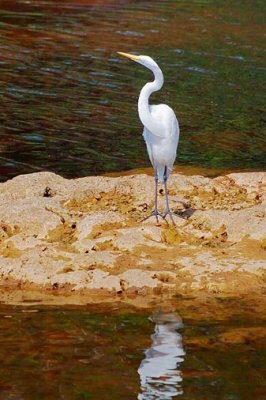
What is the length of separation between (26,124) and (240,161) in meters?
3.09

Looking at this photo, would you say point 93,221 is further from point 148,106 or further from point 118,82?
point 118,82

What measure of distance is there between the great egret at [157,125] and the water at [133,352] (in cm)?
140

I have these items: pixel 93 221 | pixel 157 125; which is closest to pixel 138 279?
pixel 93 221

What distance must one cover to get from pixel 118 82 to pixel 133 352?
10.6 meters

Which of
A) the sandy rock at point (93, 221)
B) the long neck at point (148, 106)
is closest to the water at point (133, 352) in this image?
the sandy rock at point (93, 221)

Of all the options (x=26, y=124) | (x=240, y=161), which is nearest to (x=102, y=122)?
(x=26, y=124)

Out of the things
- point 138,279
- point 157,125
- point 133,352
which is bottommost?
point 133,352

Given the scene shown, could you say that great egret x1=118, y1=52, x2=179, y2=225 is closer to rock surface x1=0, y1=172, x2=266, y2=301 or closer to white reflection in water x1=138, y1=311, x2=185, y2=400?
rock surface x1=0, y1=172, x2=266, y2=301

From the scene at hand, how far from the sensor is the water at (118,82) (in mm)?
12695

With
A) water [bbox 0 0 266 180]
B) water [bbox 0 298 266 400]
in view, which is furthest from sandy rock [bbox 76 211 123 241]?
water [bbox 0 0 266 180]

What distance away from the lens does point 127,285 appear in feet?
23.8

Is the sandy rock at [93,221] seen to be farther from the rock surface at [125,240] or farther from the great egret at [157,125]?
the great egret at [157,125]

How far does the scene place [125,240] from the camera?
7711 millimetres

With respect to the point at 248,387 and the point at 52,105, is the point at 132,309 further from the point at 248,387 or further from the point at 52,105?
the point at 52,105
